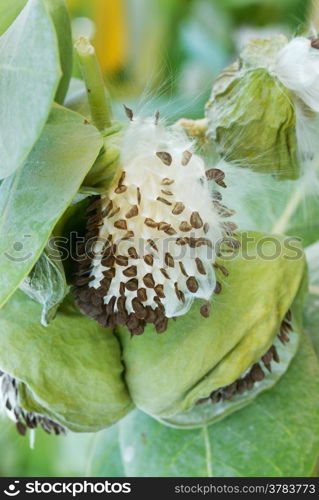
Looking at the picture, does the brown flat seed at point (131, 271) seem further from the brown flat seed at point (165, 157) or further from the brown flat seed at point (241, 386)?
the brown flat seed at point (241, 386)

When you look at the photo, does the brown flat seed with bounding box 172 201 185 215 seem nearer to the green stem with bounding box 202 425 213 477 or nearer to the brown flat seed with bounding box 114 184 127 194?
the brown flat seed with bounding box 114 184 127 194

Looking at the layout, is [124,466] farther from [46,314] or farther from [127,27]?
[127,27]

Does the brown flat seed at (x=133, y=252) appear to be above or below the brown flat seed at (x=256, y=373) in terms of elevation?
above

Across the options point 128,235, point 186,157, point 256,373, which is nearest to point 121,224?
point 128,235

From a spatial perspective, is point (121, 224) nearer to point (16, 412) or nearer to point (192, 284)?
point (192, 284)

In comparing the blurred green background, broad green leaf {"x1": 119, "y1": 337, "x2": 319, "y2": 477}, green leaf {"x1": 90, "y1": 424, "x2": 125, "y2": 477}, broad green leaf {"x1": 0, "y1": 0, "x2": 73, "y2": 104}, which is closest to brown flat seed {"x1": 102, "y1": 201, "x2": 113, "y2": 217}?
broad green leaf {"x1": 0, "y1": 0, "x2": 73, "y2": 104}

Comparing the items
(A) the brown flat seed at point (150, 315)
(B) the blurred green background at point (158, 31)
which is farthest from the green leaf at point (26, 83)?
(B) the blurred green background at point (158, 31)
